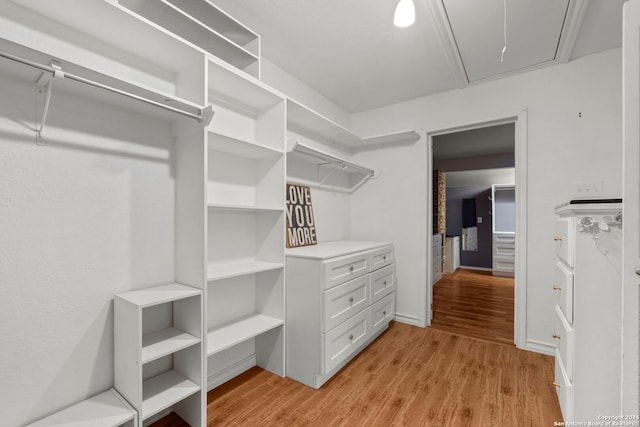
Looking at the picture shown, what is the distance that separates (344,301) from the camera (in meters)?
2.16

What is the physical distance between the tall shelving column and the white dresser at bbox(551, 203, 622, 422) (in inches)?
64.8

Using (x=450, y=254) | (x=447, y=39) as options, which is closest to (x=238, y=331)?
(x=447, y=39)

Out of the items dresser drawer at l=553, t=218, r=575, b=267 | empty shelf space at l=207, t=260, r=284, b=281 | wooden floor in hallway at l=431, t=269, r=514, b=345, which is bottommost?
wooden floor in hallway at l=431, t=269, r=514, b=345

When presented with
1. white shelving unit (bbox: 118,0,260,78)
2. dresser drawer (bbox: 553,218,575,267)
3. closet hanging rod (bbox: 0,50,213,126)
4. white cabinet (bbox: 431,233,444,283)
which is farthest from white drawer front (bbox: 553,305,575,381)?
white cabinet (bbox: 431,233,444,283)

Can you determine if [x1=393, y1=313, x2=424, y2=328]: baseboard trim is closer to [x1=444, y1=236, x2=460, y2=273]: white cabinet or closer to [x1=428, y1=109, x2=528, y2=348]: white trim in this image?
[x1=428, y1=109, x2=528, y2=348]: white trim

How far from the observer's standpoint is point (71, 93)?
4.24ft

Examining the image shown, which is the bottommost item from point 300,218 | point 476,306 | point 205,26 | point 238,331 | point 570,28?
point 476,306

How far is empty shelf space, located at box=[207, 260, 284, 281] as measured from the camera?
5.46 feet

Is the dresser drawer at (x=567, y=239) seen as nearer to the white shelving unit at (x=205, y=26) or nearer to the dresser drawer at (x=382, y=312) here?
the dresser drawer at (x=382, y=312)

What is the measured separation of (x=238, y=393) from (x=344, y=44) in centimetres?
261

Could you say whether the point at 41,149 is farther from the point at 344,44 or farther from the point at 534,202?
the point at 534,202

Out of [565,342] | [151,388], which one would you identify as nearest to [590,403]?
[565,342]

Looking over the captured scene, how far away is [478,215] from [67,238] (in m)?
7.27

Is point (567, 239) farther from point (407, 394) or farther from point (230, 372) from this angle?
point (230, 372)
